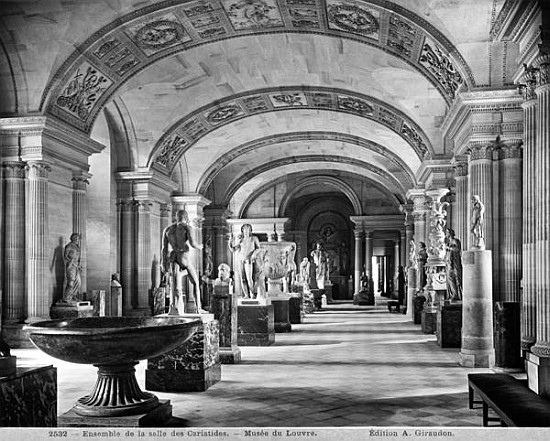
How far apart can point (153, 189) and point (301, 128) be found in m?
6.28

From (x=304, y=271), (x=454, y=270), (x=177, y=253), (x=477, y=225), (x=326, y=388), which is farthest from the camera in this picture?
(x=304, y=271)

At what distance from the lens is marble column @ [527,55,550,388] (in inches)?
329

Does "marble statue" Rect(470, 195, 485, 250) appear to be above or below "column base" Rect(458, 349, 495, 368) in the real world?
above

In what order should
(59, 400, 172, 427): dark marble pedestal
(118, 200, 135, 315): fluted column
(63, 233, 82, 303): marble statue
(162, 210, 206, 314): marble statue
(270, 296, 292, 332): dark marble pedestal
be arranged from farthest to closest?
(118, 200, 135, 315): fluted column
(270, 296, 292, 332): dark marble pedestal
(63, 233, 82, 303): marble statue
(162, 210, 206, 314): marble statue
(59, 400, 172, 427): dark marble pedestal

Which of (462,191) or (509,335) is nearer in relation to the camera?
(509,335)

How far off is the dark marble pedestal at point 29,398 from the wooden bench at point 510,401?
384cm

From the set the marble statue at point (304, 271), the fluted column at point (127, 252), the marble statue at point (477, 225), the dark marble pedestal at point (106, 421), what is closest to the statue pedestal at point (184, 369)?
the dark marble pedestal at point (106, 421)

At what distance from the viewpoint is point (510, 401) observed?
6578 mm

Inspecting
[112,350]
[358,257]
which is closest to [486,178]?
[112,350]

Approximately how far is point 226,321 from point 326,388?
3347 millimetres

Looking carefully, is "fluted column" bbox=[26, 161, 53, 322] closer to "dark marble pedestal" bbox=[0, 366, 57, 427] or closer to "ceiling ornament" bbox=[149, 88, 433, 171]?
"ceiling ornament" bbox=[149, 88, 433, 171]

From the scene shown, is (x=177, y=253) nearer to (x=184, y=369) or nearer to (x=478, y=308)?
(x=184, y=369)

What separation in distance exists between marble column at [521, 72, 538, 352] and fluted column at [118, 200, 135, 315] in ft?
47.5

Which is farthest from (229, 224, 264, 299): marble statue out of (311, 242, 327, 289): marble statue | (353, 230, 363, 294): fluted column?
(311, 242, 327, 289): marble statue
